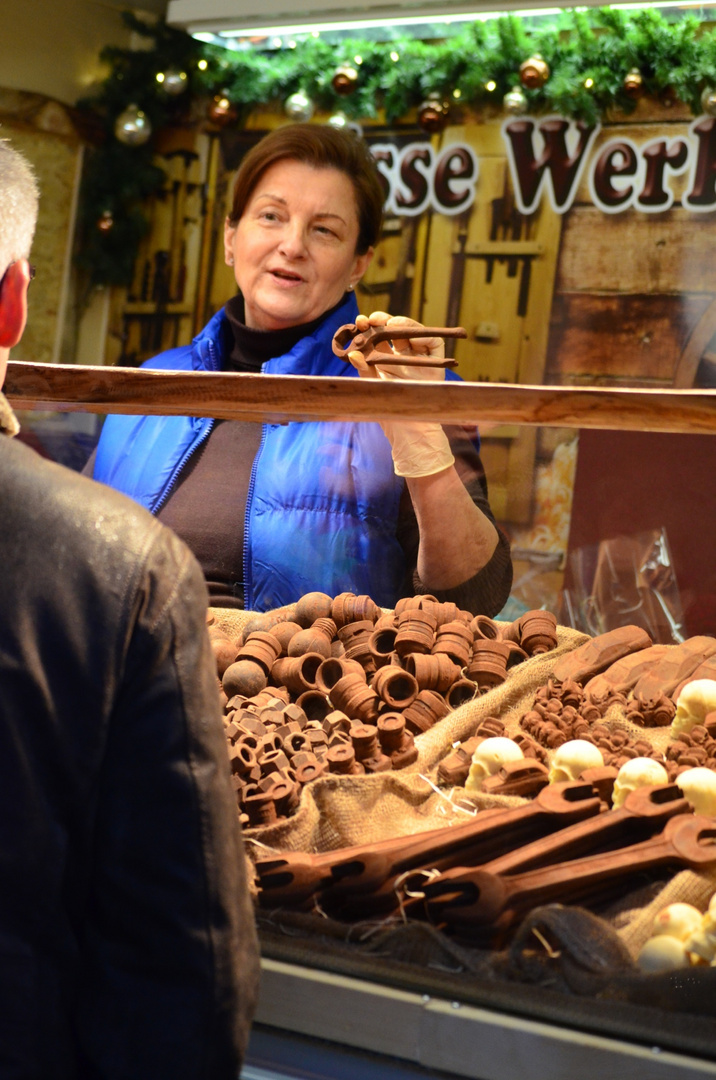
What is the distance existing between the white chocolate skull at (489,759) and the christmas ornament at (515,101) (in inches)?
148

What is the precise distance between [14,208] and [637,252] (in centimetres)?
413

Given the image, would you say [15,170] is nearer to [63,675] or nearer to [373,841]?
[63,675]

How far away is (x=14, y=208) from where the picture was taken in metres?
0.82

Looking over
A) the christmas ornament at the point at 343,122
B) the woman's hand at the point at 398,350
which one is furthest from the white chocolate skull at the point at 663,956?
the christmas ornament at the point at 343,122

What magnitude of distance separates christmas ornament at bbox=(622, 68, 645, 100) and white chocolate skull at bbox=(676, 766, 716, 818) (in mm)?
3723

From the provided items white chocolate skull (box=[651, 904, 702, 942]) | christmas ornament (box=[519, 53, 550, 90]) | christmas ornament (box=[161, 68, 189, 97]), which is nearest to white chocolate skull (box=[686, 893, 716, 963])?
white chocolate skull (box=[651, 904, 702, 942])

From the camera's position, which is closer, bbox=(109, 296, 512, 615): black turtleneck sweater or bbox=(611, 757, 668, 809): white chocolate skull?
bbox=(611, 757, 668, 809): white chocolate skull

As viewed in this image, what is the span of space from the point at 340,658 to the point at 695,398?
62 cm

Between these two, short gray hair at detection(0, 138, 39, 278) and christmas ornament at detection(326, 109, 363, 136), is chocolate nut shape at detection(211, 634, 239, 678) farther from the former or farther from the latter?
christmas ornament at detection(326, 109, 363, 136)

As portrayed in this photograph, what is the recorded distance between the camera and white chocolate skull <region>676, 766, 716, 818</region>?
114cm

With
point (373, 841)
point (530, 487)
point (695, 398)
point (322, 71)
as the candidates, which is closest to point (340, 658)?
point (530, 487)

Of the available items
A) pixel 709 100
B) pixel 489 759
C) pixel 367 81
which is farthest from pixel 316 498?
pixel 367 81

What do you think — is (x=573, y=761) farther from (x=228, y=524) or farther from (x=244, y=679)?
(x=228, y=524)

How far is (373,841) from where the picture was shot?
110 centimetres
